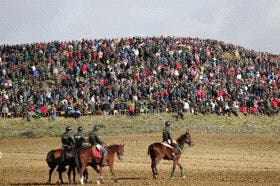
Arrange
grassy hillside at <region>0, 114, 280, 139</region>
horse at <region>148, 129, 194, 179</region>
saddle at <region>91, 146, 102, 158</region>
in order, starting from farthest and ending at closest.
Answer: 1. grassy hillside at <region>0, 114, 280, 139</region>
2. horse at <region>148, 129, 194, 179</region>
3. saddle at <region>91, 146, 102, 158</region>

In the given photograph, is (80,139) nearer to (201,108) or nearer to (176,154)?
(176,154)

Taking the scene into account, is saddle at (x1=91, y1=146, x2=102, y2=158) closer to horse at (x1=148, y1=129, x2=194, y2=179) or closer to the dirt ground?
the dirt ground

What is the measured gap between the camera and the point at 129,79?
57.8 meters

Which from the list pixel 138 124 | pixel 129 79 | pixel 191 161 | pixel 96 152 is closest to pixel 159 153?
pixel 96 152

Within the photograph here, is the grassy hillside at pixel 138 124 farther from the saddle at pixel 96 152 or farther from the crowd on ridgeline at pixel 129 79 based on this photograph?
the saddle at pixel 96 152

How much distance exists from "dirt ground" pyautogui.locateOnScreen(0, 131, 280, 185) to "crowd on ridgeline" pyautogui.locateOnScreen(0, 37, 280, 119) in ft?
10.1

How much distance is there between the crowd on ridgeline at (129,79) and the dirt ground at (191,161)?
3.08 meters

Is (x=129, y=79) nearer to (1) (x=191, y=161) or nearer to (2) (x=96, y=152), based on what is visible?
(1) (x=191, y=161)

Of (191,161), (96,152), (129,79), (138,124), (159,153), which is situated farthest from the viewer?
(129,79)

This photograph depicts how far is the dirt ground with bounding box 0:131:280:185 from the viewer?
3311 cm

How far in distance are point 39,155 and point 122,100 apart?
11102mm

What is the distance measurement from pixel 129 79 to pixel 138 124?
4.83 m

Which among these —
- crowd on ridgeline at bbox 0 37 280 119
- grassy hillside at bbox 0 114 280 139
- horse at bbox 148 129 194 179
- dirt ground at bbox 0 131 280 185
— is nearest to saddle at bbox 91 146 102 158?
dirt ground at bbox 0 131 280 185

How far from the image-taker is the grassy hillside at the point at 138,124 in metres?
53.0
